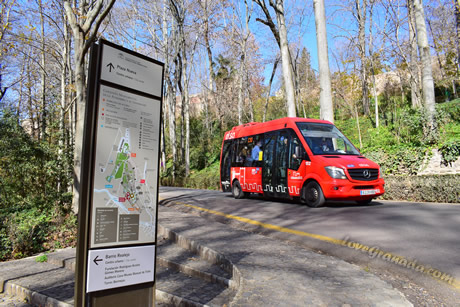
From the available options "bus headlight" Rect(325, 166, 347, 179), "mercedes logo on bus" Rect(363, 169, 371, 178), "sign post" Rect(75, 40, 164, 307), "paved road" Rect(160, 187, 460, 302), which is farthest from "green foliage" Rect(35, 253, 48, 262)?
"mercedes logo on bus" Rect(363, 169, 371, 178)

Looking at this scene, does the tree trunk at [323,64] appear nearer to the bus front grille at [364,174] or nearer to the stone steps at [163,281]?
the bus front grille at [364,174]

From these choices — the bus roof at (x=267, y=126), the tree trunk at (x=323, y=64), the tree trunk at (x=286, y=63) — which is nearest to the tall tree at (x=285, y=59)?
the tree trunk at (x=286, y=63)

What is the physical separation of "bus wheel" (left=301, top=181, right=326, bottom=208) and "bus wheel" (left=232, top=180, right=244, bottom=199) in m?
3.38

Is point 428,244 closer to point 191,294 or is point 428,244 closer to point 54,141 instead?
point 191,294

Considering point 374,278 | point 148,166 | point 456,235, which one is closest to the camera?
point 148,166

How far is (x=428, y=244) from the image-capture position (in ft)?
15.4

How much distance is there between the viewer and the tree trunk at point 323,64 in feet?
41.4

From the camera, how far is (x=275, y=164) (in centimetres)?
998

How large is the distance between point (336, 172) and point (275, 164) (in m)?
2.46

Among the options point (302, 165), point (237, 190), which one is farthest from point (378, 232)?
point (237, 190)

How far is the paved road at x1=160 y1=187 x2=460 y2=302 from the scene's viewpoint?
412 cm

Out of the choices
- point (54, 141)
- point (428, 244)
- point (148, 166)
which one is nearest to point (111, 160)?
point (148, 166)

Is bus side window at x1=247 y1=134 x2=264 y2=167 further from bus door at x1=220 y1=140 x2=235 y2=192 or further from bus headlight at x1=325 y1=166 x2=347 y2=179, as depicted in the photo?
bus headlight at x1=325 y1=166 x2=347 y2=179

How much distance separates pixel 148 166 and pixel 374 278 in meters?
2.85
